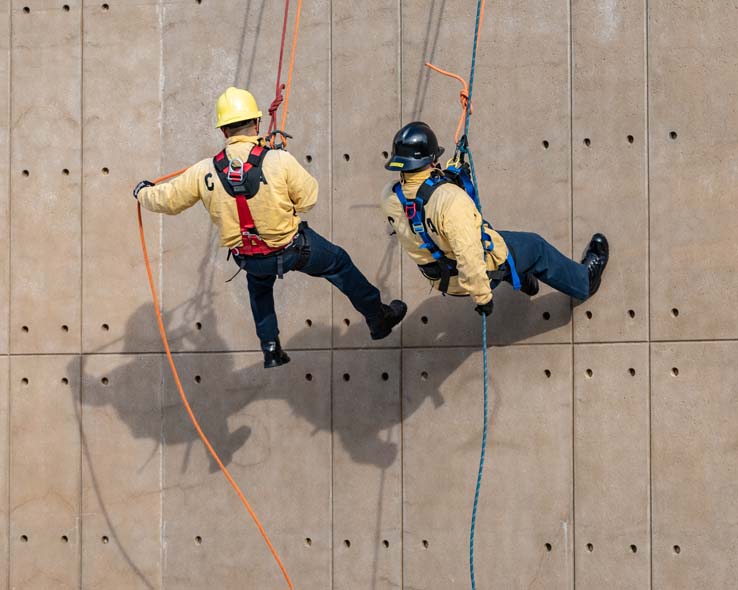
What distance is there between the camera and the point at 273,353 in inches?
296

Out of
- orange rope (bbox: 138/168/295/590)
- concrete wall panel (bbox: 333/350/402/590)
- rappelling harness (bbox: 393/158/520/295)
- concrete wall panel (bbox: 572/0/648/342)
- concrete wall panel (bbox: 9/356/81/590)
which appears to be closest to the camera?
rappelling harness (bbox: 393/158/520/295)

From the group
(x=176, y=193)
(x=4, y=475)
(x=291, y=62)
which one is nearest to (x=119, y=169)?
(x=291, y=62)

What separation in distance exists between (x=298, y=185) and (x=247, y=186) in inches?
11.1

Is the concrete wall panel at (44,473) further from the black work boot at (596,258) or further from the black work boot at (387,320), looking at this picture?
the black work boot at (596,258)

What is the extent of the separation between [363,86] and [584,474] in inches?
109

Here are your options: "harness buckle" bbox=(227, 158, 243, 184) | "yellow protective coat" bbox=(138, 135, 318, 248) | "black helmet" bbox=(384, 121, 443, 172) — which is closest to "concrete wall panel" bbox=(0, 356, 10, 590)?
"yellow protective coat" bbox=(138, 135, 318, 248)

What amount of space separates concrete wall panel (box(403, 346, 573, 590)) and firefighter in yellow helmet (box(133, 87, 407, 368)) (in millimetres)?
1027

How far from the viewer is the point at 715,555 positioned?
7277mm

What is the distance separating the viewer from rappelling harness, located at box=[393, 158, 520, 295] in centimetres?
679

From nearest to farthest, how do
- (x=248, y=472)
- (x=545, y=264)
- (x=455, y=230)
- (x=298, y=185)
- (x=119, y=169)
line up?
1. (x=455, y=230)
2. (x=298, y=185)
3. (x=545, y=264)
4. (x=248, y=472)
5. (x=119, y=169)

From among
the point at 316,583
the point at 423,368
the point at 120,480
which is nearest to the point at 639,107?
the point at 423,368

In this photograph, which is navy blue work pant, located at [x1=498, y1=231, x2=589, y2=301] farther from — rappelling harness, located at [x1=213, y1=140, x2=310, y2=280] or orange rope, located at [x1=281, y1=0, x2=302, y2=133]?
orange rope, located at [x1=281, y1=0, x2=302, y2=133]

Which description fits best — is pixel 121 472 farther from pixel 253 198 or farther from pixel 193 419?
pixel 253 198

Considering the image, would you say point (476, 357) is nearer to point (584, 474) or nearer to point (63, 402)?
point (584, 474)
